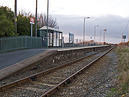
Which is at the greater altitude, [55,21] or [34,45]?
[55,21]

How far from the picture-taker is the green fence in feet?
50.5

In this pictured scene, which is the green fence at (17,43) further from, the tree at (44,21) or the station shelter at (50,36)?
the tree at (44,21)

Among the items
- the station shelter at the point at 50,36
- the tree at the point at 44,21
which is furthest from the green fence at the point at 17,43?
the tree at the point at 44,21

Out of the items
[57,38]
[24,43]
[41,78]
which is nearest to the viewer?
[41,78]

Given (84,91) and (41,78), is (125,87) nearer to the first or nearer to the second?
(84,91)

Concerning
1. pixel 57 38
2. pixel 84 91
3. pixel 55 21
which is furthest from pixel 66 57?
pixel 55 21

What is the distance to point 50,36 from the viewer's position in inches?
1027

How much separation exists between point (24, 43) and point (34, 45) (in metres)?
2.82

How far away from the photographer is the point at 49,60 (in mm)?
14594

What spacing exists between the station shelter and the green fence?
8.75 ft

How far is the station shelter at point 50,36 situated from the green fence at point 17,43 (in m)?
2.67

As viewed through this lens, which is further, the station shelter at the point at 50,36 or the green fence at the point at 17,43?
the station shelter at the point at 50,36

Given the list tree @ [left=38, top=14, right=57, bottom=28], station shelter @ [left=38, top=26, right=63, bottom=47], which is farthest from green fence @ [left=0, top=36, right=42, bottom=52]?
tree @ [left=38, top=14, right=57, bottom=28]

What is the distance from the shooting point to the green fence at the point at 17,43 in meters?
15.4
